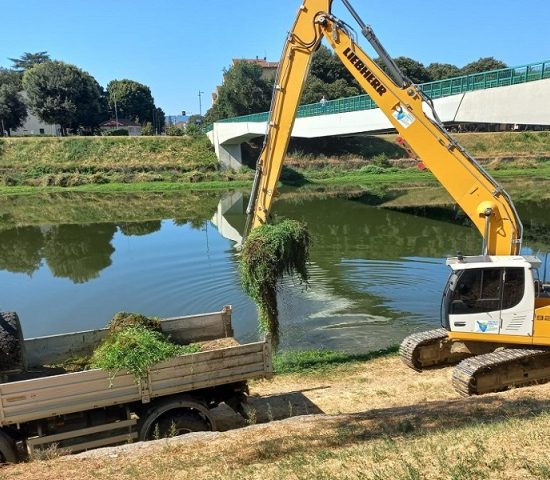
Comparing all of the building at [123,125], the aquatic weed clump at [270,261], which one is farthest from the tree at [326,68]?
the aquatic weed clump at [270,261]

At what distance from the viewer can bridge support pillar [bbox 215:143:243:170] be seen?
2219 inches

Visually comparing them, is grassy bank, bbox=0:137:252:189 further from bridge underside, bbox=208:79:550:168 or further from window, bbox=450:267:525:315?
window, bbox=450:267:525:315

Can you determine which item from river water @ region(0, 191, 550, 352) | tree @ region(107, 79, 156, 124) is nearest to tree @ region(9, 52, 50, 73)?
tree @ region(107, 79, 156, 124)

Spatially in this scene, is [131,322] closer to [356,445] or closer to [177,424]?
[177,424]

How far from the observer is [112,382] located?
721cm

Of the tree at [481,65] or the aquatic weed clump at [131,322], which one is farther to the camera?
the tree at [481,65]

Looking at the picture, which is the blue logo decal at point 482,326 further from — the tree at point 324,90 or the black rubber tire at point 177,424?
the tree at point 324,90

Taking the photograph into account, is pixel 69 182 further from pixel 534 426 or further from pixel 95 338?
pixel 534 426

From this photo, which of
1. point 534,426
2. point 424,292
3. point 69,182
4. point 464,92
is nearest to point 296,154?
point 69,182

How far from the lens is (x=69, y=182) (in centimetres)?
5047

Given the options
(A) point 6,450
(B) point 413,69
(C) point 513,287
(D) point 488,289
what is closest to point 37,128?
(B) point 413,69

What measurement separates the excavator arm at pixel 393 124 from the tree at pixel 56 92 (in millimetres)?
62992

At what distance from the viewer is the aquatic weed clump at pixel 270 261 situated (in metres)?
11.3

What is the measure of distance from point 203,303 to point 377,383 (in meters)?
7.43
